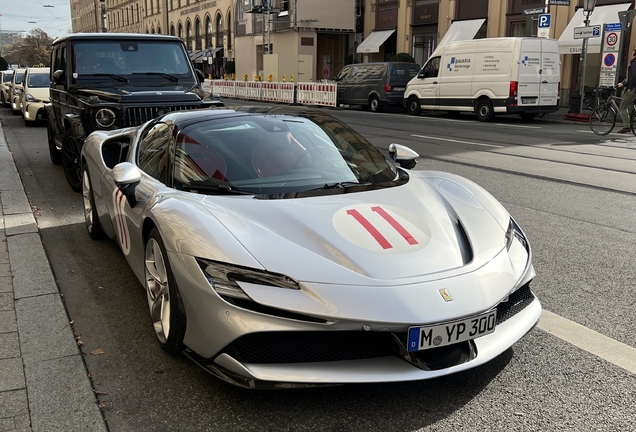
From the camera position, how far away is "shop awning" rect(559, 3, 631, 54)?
2342cm

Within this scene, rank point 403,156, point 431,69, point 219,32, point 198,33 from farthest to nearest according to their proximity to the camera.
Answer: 1. point 198,33
2. point 219,32
3. point 431,69
4. point 403,156

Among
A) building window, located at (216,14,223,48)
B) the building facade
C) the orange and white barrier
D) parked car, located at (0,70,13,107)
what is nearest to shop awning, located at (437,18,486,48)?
the orange and white barrier

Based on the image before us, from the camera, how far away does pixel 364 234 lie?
3.08m

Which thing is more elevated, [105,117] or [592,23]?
[592,23]

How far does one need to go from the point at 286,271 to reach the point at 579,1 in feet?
86.0

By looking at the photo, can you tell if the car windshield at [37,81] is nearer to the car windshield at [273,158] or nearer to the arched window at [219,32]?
the car windshield at [273,158]

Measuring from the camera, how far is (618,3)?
77.2 ft

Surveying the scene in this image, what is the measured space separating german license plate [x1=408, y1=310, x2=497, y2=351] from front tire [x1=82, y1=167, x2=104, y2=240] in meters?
3.71

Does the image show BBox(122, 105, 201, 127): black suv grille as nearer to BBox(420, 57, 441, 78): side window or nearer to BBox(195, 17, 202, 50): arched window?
BBox(420, 57, 441, 78): side window

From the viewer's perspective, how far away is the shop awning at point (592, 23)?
23422 millimetres

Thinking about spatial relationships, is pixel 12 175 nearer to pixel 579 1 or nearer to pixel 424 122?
pixel 424 122

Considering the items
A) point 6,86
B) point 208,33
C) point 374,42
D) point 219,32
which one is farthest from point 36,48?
point 6,86

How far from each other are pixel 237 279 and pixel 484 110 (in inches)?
730

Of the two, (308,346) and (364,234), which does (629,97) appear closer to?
(364,234)
